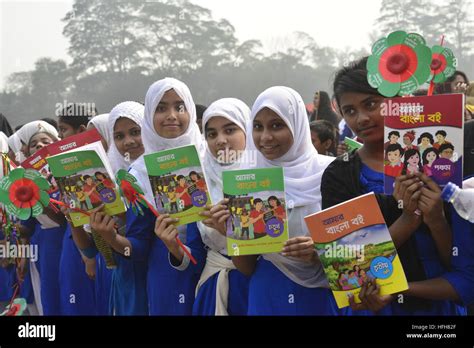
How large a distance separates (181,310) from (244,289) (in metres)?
0.36

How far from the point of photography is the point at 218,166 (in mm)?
2959

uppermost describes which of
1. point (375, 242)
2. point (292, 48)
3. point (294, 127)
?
point (292, 48)

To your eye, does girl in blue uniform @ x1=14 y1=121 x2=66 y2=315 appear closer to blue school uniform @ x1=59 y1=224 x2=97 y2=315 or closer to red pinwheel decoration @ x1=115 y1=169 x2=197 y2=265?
blue school uniform @ x1=59 y1=224 x2=97 y2=315

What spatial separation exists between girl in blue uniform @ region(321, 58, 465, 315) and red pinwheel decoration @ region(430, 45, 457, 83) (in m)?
0.22

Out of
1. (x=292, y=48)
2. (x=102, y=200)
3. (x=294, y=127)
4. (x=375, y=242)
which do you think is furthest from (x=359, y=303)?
(x=292, y=48)

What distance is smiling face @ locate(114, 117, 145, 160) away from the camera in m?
3.45

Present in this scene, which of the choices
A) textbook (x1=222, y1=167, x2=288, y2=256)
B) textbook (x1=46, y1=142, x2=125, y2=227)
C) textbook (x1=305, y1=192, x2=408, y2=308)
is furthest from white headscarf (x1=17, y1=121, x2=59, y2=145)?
textbook (x1=305, y1=192, x2=408, y2=308)

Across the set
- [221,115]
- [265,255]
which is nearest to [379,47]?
[221,115]

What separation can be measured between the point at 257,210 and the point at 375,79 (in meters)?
0.67

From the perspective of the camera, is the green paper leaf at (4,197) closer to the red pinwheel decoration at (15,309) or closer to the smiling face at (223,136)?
the red pinwheel decoration at (15,309)

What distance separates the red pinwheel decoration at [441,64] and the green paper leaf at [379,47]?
8.8 inches

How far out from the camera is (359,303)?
242 cm

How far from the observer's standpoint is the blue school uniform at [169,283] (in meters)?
3.08
